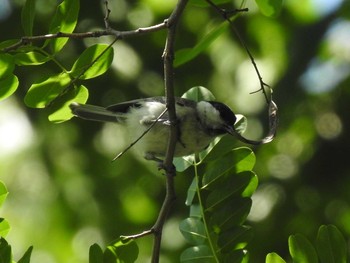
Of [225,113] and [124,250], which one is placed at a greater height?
[124,250]

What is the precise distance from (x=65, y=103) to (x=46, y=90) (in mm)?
119

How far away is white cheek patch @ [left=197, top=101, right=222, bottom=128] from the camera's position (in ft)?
11.3

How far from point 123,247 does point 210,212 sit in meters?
0.36

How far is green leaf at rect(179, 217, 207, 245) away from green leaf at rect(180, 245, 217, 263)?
1.7 inches

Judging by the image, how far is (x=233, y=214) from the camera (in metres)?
2.59

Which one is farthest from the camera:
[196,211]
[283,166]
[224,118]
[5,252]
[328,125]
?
[328,125]

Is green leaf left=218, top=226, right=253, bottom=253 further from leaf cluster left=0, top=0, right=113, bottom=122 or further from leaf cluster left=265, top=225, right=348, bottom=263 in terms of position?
leaf cluster left=0, top=0, right=113, bottom=122

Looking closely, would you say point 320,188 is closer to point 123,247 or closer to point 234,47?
point 234,47

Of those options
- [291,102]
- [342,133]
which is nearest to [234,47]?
[291,102]

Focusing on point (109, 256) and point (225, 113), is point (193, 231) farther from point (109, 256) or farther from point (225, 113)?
point (225, 113)

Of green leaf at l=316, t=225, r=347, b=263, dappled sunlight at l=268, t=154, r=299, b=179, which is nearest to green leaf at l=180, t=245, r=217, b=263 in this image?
green leaf at l=316, t=225, r=347, b=263

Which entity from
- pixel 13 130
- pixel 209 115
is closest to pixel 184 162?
pixel 209 115

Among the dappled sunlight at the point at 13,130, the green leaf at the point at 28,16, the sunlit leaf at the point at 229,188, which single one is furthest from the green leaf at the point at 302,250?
the dappled sunlight at the point at 13,130

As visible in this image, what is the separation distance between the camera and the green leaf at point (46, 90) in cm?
267
